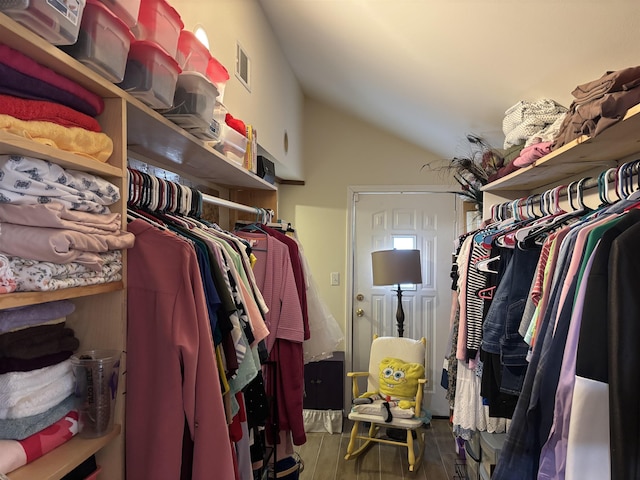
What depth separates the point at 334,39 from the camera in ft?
7.89

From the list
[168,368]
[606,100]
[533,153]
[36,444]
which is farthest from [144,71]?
[533,153]

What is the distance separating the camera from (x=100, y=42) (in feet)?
2.82

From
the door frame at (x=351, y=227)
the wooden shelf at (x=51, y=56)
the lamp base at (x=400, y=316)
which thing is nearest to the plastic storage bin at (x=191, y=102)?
the wooden shelf at (x=51, y=56)

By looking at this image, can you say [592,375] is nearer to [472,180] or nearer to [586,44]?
[586,44]

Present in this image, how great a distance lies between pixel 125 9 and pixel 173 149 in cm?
Answer: 49

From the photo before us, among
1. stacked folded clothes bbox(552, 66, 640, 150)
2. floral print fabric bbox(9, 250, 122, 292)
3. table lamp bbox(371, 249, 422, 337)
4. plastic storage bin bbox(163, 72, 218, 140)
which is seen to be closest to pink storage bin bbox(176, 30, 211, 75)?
plastic storage bin bbox(163, 72, 218, 140)

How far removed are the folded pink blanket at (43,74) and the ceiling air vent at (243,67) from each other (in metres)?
1.36

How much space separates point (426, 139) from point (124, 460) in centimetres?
310

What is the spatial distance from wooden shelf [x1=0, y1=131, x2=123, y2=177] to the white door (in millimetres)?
3148

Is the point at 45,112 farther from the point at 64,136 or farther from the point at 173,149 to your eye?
the point at 173,149

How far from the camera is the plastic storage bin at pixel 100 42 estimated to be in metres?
0.84

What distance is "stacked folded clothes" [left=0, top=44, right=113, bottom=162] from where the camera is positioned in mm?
729

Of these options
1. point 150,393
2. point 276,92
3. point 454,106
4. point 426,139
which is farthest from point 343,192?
point 150,393

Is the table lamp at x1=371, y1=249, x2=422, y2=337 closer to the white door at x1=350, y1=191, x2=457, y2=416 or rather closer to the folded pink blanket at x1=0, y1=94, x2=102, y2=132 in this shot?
the white door at x1=350, y1=191, x2=457, y2=416
